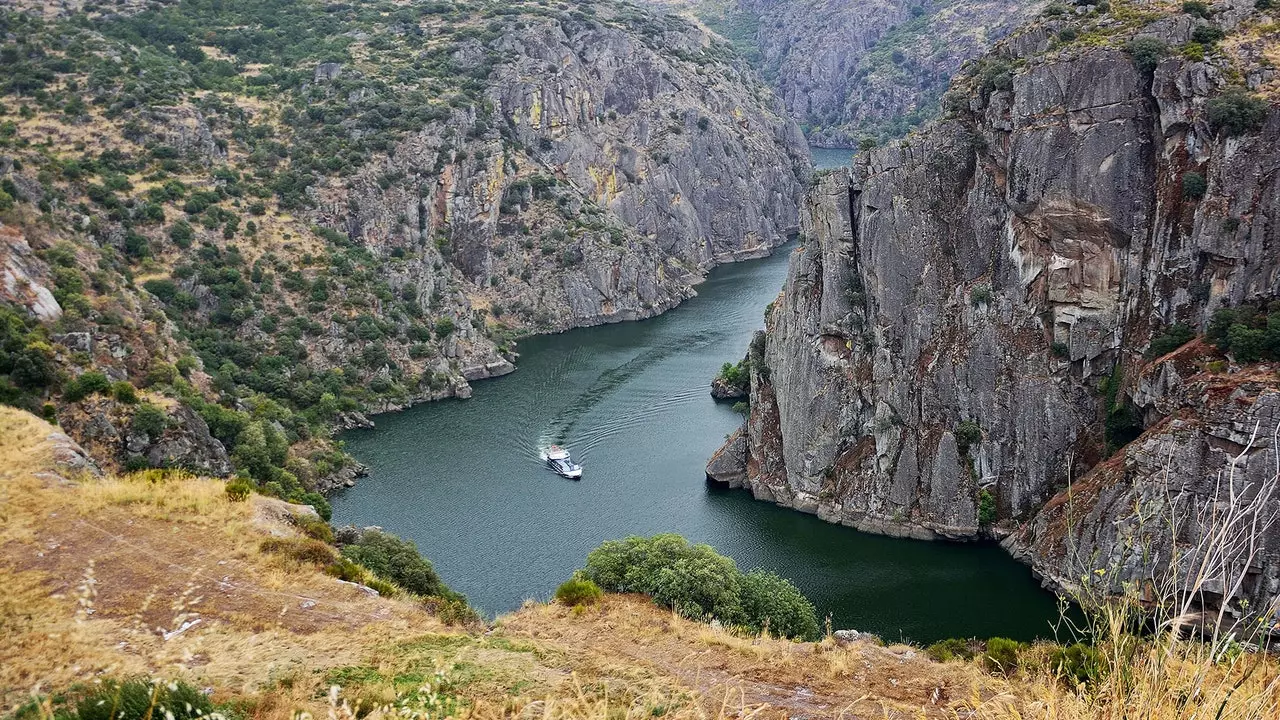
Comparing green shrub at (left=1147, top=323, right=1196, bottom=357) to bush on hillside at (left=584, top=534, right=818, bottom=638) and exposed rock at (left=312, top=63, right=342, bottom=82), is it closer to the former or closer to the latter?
bush on hillside at (left=584, top=534, right=818, bottom=638)

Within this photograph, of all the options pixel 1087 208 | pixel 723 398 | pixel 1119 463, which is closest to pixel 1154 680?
pixel 1119 463

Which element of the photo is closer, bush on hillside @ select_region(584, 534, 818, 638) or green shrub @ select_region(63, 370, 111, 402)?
bush on hillside @ select_region(584, 534, 818, 638)

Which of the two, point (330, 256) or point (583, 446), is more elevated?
point (330, 256)

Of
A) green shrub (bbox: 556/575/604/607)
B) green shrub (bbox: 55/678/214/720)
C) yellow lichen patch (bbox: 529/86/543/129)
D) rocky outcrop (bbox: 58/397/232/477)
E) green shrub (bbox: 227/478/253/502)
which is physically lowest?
rocky outcrop (bbox: 58/397/232/477)

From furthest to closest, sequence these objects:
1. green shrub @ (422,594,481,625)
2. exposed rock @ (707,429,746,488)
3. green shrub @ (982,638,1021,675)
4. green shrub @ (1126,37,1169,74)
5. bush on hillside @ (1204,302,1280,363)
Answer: exposed rock @ (707,429,746,488), green shrub @ (1126,37,1169,74), bush on hillside @ (1204,302,1280,363), green shrub @ (982,638,1021,675), green shrub @ (422,594,481,625)

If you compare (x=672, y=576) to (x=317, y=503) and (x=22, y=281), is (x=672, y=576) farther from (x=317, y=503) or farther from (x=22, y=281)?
(x=22, y=281)

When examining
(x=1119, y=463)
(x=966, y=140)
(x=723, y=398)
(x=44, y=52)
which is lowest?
(x=723, y=398)

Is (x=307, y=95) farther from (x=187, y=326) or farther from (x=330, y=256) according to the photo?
(x=187, y=326)

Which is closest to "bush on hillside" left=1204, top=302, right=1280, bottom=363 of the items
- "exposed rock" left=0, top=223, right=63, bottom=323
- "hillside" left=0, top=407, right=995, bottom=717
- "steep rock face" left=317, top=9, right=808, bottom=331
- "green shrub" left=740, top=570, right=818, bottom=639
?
"green shrub" left=740, top=570, right=818, bottom=639
